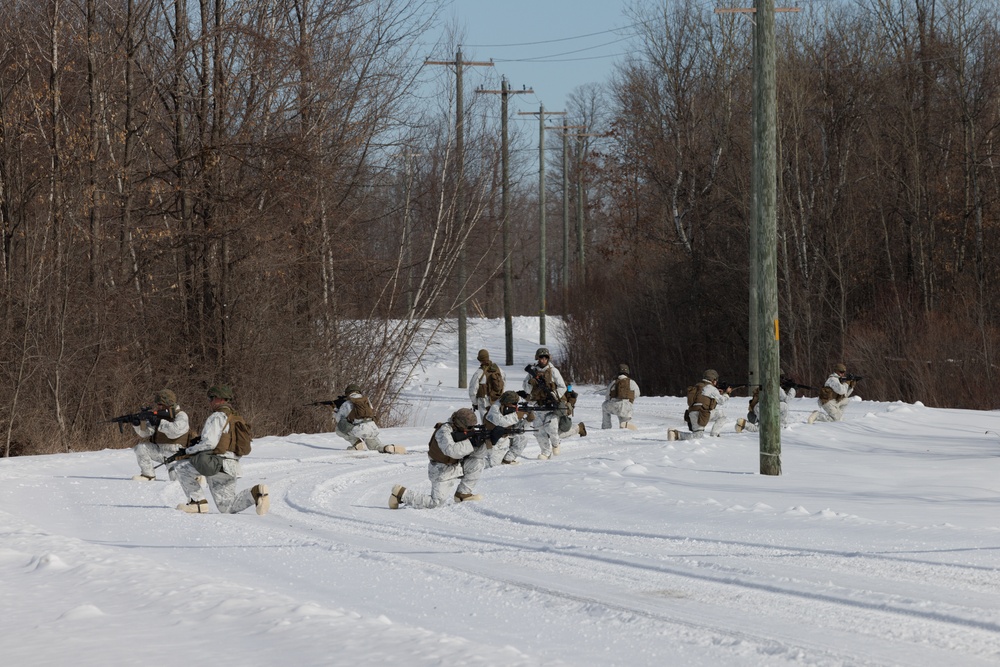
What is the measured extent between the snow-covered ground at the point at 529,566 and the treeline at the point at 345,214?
535 centimetres

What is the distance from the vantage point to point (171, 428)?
15805 mm

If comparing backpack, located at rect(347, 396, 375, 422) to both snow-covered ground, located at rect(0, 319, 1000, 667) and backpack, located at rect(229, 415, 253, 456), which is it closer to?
snow-covered ground, located at rect(0, 319, 1000, 667)

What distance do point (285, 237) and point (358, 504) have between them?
439 inches

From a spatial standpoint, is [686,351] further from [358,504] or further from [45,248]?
[358,504]

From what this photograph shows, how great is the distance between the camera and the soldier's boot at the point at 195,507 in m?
14.1

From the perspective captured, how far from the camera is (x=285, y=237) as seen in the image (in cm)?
2475

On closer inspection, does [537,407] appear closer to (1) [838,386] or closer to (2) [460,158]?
(1) [838,386]

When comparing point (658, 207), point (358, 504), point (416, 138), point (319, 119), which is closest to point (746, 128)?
point (658, 207)

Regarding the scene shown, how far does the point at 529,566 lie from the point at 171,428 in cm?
748

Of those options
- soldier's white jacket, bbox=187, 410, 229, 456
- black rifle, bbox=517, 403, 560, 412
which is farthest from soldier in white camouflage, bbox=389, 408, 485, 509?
black rifle, bbox=517, 403, 560, 412

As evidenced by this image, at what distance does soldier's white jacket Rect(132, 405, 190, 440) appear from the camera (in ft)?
51.8

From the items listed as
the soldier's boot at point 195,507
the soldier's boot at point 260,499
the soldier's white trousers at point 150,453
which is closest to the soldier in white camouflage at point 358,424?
the soldier's white trousers at point 150,453

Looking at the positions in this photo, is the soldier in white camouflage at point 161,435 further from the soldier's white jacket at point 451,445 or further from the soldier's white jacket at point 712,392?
the soldier's white jacket at point 712,392

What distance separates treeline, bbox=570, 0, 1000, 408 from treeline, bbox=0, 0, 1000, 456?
0.10 meters
